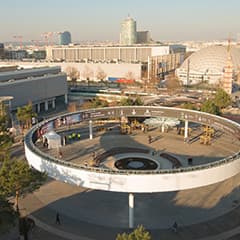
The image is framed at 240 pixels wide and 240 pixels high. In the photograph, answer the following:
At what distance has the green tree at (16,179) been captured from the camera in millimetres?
19672

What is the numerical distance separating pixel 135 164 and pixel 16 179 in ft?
43.8

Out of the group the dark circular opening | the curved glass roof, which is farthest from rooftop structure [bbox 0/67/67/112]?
the curved glass roof

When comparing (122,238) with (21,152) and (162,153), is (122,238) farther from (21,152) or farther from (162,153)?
(21,152)

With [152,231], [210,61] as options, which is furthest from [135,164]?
[210,61]

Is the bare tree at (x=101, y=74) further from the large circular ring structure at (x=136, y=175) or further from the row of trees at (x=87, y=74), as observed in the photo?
the large circular ring structure at (x=136, y=175)

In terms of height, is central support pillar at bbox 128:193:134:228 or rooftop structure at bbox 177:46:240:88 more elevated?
rooftop structure at bbox 177:46:240:88

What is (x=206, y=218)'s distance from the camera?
76.5 feet

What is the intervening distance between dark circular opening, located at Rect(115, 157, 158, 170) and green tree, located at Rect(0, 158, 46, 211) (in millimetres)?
10578

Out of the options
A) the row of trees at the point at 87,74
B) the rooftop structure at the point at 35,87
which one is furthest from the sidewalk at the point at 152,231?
the row of trees at the point at 87,74

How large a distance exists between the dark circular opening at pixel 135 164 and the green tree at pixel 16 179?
1058 cm

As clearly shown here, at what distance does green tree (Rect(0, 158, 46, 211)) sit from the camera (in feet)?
64.5

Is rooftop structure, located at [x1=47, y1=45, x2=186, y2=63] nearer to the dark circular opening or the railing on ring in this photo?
the dark circular opening

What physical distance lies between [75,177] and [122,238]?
7.15 metres

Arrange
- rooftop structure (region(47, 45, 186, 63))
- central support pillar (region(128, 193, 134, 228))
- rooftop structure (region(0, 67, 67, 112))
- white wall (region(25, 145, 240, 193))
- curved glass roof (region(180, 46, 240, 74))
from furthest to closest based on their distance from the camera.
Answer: rooftop structure (region(47, 45, 186, 63))
curved glass roof (region(180, 46, 240, 74))
rooftop structure (region(0, 67, 67, 112))
central support pillar (region(128, 193, 134, 228))
white wall (region(25, 145, 240, 193))
